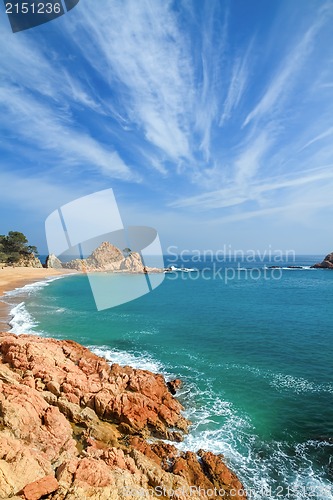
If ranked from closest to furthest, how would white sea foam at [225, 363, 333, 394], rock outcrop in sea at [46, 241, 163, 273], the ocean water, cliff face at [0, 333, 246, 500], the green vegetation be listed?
1. cliff face at [0, 333, 246, 500]
2. the ocean water
3. white sea foam at [225, 363, 333, 394]
4. the green vegetation
5. rock outcrop in sea at [46, 241, 163, 273]

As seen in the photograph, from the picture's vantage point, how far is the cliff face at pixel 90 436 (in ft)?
33.8

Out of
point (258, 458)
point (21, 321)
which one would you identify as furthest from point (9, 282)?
point (258, 458)

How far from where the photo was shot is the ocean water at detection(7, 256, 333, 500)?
14023mm

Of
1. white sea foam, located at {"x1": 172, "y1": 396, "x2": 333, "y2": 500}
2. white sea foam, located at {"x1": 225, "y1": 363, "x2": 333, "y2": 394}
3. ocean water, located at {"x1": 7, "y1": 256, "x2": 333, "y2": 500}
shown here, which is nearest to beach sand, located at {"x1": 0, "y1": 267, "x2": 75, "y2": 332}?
ocean water, located at {"x1": 7, "y1": 256, "x2": 333, "y2": 500}

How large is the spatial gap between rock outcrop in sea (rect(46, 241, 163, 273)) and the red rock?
5062 inches

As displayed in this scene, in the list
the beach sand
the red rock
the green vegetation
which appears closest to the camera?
the red rock

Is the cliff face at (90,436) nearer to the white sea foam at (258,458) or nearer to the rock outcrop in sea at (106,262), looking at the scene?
the white sea foam at (258,458)

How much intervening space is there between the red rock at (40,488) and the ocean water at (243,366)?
6.91m

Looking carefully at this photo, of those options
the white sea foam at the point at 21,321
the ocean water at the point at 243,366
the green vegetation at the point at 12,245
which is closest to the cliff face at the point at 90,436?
the ocean water at the point at 243,366

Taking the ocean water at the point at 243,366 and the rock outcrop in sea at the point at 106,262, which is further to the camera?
the rock outcrop in sea at the point at 106,262

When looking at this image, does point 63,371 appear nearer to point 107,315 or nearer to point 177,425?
point 177,425

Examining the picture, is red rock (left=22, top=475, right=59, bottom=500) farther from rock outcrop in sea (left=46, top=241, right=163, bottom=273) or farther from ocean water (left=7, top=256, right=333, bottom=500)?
rock outcrop in sea (left=46, top=241, right=163, bottom=273)

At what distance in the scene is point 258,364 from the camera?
80.7 ft

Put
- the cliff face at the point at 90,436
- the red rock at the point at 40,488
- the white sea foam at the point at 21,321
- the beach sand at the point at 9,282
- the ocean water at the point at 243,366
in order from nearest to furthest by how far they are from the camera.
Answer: the red rock at the point at 40,488, the cliff face at the point at 90,436, the ocean water at the point at 243,366, the white sea foam at the point at 21,321, the beach sand at the point at 9,282
